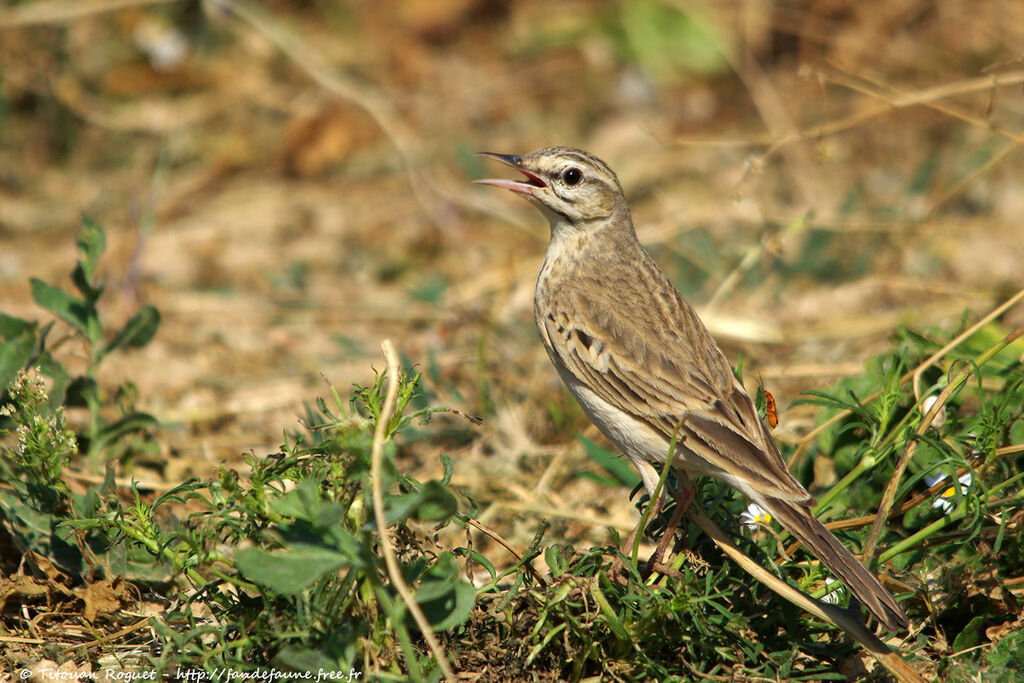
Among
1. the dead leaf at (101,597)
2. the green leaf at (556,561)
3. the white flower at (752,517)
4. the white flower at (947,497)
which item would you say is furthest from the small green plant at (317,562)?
the white flower at (947,497)

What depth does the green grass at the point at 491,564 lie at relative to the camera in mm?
3092

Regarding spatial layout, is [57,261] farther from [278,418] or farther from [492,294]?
[492,294]

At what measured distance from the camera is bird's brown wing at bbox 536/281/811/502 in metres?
3.77

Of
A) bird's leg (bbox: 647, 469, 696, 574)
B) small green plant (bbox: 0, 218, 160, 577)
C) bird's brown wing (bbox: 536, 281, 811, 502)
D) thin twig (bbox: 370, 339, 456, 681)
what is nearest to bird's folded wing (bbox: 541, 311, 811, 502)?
bird's brown wing (bbox: 536, 281, 811, 502)

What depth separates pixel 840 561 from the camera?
3.38 meters

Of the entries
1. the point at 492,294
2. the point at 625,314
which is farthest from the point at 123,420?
the point at 492,294

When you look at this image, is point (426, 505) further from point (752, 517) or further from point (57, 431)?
point (752, 517)

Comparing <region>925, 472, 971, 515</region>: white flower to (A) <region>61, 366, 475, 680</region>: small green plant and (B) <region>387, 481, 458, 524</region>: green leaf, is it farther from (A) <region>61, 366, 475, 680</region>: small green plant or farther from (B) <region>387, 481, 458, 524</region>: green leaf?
(B) <region>387, 481, 458, 524</region>: green leaf

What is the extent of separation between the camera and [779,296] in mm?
A: 7500

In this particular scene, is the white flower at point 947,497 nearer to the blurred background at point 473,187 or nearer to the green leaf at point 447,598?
the blurred background at point 473,187

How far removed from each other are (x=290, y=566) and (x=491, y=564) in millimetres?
1086

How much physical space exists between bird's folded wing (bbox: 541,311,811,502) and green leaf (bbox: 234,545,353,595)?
144 centimetres

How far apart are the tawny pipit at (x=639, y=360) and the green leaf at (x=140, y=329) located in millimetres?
1758

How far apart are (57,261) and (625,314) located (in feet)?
17.3
